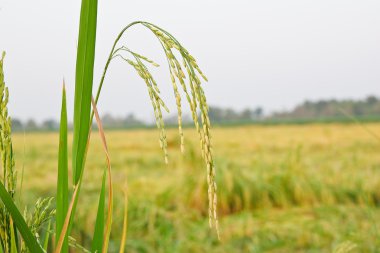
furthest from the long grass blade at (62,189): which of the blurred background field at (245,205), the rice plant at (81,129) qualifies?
the blurred background field at (245,205)

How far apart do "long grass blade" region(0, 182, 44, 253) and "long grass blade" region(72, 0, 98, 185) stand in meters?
0.07

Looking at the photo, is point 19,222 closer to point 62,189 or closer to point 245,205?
point 62,189

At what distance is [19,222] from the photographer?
50 centimetres

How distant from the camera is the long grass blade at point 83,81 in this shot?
55cm

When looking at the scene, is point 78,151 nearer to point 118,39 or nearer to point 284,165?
point 118,39

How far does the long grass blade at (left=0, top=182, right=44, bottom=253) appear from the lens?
0.50 meters

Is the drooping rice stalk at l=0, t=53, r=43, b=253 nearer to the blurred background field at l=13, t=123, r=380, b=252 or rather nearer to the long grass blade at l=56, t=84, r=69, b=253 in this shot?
the long grass blade at l=56, t=84, r=69, b=253

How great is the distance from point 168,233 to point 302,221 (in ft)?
2.66

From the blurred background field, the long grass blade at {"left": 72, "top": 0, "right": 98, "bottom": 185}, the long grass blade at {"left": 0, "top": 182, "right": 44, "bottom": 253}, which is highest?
the long grass blade at {"left": 72, "top": 0, "right": 98, "bottom": 185}

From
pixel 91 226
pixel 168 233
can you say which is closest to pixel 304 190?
pixel 168 233

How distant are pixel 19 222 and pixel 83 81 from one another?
0.16 meters

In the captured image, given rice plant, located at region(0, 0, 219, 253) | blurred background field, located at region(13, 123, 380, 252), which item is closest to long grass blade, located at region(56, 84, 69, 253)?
rice plant, located at region(0, 0, 219, 253)

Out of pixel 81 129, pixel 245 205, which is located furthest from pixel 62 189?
pixel 245 205

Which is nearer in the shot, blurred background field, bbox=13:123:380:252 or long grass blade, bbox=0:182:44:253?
long grass blade, bbox=0:182:44:253
